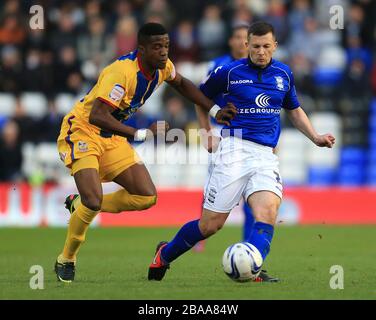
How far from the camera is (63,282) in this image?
881cm

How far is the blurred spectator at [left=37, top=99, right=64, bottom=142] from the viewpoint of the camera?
18203mm

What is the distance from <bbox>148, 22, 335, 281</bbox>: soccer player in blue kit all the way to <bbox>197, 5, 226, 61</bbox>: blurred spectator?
11193mm

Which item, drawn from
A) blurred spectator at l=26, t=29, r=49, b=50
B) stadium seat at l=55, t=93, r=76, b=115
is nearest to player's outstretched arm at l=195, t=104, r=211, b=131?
stadium seat at l=55, t=93, r=76, b=115

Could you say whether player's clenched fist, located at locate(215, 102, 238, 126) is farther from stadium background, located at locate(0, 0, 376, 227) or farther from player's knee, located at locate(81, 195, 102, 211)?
stadium background, located at locate(0, 0, 376, 227)

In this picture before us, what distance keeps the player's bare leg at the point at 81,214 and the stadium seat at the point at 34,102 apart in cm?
1048

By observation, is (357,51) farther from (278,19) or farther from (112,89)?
(112,89)

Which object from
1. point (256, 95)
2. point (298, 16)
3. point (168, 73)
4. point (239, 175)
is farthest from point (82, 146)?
point (298, 16)

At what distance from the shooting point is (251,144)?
852cm

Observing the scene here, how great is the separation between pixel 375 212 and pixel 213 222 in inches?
384

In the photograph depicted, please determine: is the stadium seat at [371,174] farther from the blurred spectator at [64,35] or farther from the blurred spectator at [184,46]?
the blurred spectator at [64,35]

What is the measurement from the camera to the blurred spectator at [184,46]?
19.7m
